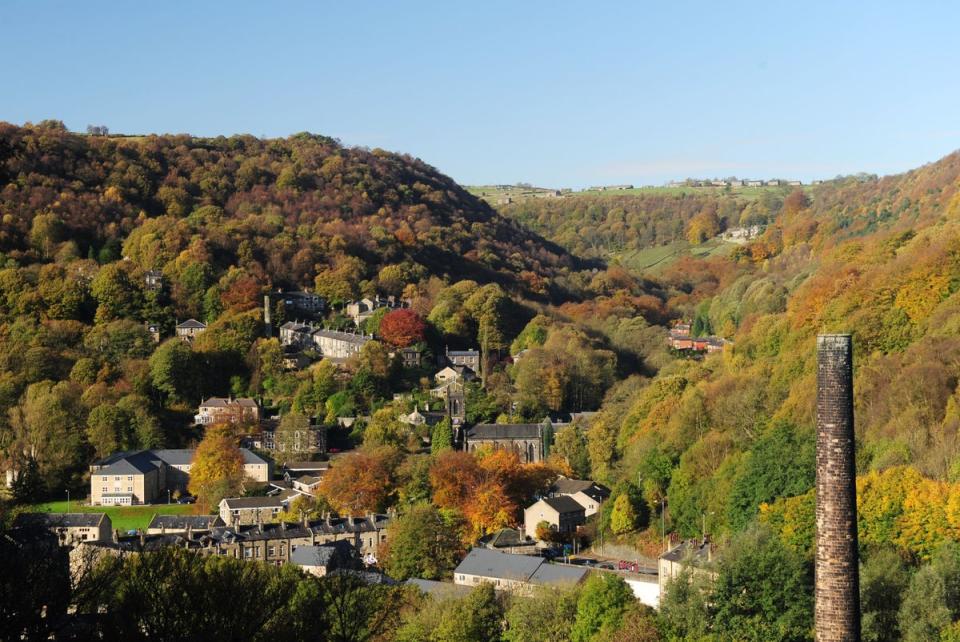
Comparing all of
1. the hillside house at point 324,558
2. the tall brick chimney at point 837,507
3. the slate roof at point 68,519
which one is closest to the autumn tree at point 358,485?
the hillside house at point 324,558

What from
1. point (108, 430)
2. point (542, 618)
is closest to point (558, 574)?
point (542, 618)

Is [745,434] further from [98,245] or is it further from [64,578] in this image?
[98,245]

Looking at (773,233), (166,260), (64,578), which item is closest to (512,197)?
(773,233)

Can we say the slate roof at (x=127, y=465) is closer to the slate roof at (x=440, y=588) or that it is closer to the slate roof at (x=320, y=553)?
the slate roof at (x=320, y=553)

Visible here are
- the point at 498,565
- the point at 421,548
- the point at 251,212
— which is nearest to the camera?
the point at 498,565

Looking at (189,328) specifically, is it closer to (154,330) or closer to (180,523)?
(154,330)

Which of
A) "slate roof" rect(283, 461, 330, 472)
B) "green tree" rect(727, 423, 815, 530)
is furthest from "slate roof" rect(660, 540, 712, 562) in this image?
"slate roof" rect(283, 461, 330, 472)
